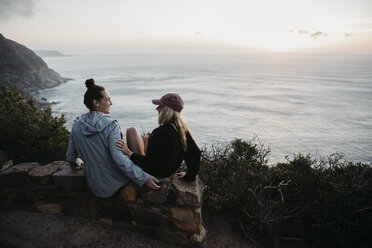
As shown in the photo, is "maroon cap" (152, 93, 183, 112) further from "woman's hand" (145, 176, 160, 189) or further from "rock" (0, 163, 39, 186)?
"rock" (0, 163, 39, 186)

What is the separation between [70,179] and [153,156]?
1287 mm

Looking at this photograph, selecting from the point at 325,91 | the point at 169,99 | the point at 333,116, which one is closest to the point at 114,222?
the point at 169,99

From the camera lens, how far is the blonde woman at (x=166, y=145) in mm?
2826

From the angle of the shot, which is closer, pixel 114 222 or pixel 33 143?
pixel 114 222

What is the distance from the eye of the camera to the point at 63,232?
10.4 feet

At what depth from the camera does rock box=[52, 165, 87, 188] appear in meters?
3.16

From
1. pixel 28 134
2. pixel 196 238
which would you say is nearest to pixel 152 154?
pixel 196 238

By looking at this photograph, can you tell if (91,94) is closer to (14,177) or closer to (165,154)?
(165,154)

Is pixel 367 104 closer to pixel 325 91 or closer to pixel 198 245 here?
pixel 325 91

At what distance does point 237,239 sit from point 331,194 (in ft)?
7.48

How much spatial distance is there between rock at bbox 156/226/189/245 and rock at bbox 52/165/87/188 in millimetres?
1241

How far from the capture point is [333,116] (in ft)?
170

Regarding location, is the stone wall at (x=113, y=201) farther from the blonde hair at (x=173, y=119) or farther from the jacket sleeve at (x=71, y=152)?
the blonde hair at (x=173, y=119)

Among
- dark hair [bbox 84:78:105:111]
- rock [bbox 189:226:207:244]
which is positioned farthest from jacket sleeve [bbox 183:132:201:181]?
dark hair [bbox 84:78:105:111]
